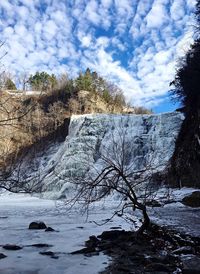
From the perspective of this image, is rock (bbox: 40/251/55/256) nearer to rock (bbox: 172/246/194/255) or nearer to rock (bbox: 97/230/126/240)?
rock (bbox: 97/230/126/240)

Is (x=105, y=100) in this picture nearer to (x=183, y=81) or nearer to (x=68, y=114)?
(x=68, y=114)

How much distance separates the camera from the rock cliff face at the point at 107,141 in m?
36.0

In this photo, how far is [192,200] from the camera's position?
75.5 feet

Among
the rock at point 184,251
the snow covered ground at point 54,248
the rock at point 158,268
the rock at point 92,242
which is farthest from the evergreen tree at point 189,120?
the rock at point 158,268

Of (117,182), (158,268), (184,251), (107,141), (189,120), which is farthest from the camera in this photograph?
(107,141)

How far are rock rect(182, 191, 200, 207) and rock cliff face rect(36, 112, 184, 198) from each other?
10.6 metres

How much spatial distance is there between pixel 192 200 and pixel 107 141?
18.6 m

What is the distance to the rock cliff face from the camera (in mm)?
36000

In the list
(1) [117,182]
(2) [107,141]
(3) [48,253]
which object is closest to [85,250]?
(3) [48,253]

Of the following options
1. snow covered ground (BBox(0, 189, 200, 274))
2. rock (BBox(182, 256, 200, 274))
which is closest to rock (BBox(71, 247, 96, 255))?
snow covered ground (BBox(0, 189, 200, 274))

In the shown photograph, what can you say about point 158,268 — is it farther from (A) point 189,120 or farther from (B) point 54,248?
(A) point 189,120

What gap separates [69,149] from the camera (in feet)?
136

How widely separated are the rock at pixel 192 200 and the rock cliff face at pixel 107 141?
10.6 meters

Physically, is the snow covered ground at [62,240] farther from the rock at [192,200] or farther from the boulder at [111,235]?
the rock at [192,200]
